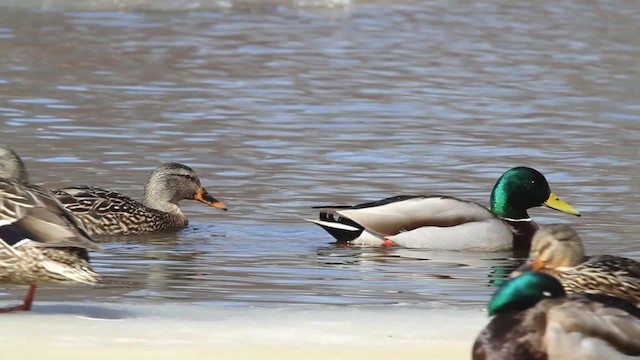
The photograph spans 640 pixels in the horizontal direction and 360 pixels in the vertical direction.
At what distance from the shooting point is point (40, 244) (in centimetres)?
757

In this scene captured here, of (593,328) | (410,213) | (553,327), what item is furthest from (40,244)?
(410,213)

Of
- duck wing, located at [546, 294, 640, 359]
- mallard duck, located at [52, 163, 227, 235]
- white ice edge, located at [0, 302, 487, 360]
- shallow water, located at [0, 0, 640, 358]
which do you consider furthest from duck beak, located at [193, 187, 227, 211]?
duck wing, located at [546, 294, 640, 359]

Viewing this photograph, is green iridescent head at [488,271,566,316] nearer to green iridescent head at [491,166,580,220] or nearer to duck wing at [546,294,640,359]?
duck wing at [546,294,640,359]

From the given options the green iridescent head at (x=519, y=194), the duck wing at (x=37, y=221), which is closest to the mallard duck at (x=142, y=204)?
the green iridescent head at (x=519, y=194)

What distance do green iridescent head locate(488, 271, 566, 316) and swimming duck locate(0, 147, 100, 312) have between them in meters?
1.98

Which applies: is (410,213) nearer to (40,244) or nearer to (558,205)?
(558,205)

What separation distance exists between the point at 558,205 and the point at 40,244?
5657mm

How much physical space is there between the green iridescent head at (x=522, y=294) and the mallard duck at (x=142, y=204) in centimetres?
583

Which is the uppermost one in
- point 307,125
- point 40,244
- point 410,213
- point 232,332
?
point 40,244

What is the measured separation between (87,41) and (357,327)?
19079mm

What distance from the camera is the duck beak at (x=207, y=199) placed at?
12.8 meters

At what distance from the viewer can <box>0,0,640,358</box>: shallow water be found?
1073 cm

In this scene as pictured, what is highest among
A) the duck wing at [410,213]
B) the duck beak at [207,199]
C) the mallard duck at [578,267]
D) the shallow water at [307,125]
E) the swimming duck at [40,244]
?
the swimming duck at [40,244]

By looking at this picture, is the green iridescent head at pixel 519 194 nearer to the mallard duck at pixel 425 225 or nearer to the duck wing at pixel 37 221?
the mallard duck at pixel 425 225
